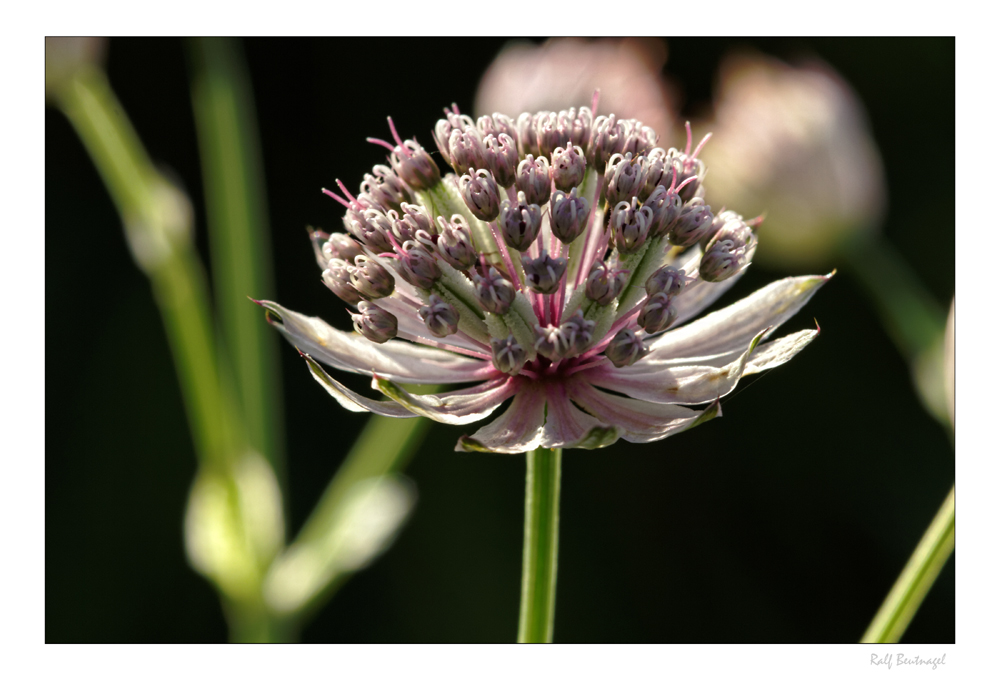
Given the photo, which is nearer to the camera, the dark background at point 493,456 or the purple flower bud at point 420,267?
the purple flower bud at point 420,267

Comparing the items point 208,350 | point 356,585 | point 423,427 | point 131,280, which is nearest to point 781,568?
point 356,585

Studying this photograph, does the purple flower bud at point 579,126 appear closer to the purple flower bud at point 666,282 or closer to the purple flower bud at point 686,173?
the purple flower bud at point 686,173

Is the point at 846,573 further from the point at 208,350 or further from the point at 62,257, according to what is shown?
the point at 62,257

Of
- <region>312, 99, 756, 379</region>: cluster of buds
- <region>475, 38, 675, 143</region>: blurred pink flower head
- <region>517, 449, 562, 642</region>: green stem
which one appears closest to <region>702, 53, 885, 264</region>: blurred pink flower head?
<region>475, 38, 675, 143</region>: blurred pink flower head

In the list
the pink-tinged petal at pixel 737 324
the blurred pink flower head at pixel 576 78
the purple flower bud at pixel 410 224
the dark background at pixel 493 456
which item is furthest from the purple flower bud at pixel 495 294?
the dark background at pixel 493 456

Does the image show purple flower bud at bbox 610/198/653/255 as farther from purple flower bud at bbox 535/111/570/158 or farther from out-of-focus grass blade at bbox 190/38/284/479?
out-of-focus grass blade at bbox 190/38/284/479
